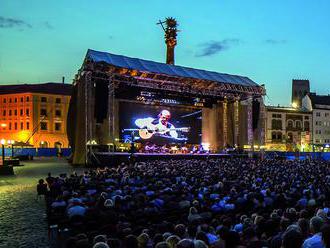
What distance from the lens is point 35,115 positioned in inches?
3083

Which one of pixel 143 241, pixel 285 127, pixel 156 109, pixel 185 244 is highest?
pixel 156 109

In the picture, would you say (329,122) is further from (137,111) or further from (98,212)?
(98,212)

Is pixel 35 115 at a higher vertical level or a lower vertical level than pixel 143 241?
higher

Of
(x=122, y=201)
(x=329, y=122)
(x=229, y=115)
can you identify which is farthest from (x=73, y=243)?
(x=329, y=122)

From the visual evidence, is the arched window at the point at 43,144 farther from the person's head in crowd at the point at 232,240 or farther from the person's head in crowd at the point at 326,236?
the person's head in crowd at the point at 326,236

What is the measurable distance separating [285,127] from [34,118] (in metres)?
49.0

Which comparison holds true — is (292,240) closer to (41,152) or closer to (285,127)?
(41,152)

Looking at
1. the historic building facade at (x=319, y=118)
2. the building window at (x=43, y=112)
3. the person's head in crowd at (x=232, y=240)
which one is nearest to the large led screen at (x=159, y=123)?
the person's head in crowd at (x=232, y=240)

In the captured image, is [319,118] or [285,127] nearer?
[285,127]

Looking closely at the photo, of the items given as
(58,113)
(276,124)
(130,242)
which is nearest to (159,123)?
(130,242)

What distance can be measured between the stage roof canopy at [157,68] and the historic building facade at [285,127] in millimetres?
37477

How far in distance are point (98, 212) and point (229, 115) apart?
1496 inches

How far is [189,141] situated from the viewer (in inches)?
1794

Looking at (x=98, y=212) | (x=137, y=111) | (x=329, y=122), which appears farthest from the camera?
(x=329, y=122)
